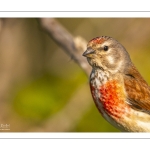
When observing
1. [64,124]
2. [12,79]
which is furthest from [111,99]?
[12,79]

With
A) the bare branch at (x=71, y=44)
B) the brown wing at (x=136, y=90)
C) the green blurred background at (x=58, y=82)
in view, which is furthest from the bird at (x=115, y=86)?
the green blurred background at (x=58, y=82)

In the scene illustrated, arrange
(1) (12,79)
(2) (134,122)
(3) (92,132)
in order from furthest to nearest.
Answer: (1) (12,79) → (3) (92,132) → (2) (134,122)

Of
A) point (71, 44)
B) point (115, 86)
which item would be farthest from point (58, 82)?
point (115, 86)

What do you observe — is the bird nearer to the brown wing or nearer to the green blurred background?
the brown wing

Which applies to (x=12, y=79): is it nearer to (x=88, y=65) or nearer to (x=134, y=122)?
(x=88, y=65)

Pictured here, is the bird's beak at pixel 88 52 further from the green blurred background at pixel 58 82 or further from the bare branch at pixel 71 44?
the green blurred background at pixel 58 82

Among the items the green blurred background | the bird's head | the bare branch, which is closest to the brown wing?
the bird's head
